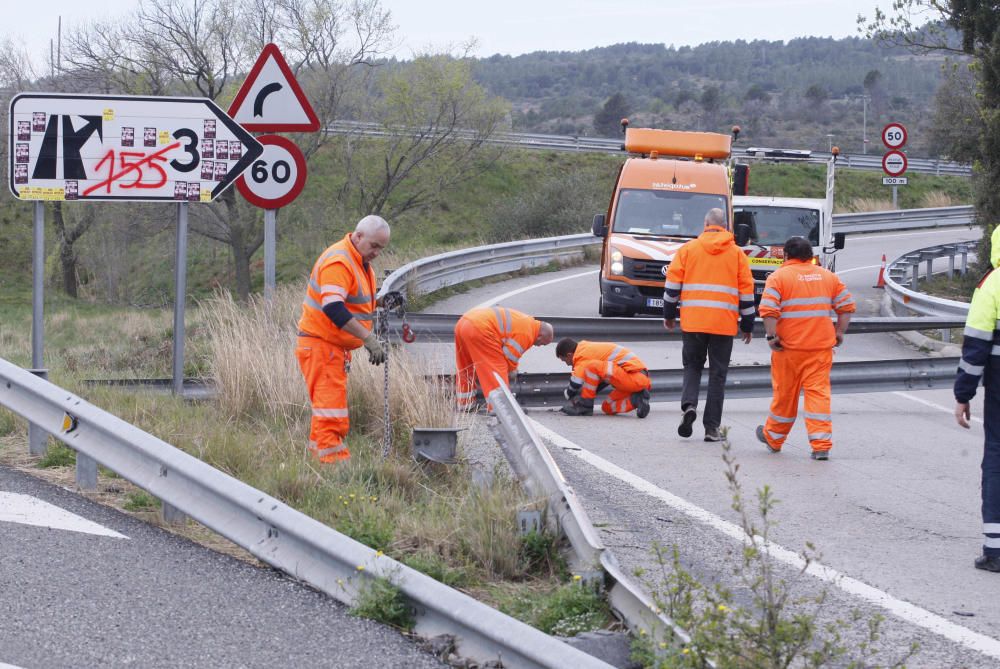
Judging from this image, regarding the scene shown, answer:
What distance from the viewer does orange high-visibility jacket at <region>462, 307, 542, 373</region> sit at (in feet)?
34.9

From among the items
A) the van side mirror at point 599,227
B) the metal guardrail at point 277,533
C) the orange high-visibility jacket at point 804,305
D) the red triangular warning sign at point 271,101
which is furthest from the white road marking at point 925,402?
the metal guardrail at point 277,533

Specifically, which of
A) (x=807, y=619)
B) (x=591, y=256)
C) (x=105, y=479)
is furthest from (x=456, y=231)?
Result: (x=807, y=619)

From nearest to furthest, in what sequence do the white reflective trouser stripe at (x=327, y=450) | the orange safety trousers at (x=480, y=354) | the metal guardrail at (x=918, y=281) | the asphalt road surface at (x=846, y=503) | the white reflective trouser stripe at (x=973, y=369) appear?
the asphalt road surface at (x=846, y=503), the white reflective trouser stripe at (x=973, y=369), the white reflective trouser stripe at (x=327, y=450), the orange safety trousers at (x=480, y=354), the metal guardrail at (x=918, y=281)

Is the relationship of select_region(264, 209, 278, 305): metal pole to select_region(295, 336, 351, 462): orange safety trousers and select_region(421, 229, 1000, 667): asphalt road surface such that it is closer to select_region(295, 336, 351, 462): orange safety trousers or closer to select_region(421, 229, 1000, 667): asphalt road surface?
select_region(295, 336, 351, 462): orange safety trousers

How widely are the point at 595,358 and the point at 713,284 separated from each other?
4.88 feet

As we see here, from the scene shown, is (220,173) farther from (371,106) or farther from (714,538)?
(371,106)

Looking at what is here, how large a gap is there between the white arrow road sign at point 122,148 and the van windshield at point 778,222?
1236 cm

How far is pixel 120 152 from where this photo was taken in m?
8.44

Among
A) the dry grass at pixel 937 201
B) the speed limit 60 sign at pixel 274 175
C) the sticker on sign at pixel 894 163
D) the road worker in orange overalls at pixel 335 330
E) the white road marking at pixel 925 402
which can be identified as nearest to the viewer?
the road worker in orange overalls at pixel 335 330

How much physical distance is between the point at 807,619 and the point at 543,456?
2199 mm

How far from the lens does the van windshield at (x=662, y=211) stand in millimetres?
18344

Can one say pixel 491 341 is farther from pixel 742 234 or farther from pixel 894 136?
pixel 894 136

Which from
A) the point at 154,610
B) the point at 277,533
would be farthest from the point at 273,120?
the point at 154,610

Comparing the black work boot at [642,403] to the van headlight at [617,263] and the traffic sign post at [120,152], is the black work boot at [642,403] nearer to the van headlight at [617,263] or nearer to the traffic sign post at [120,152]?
the traffic sign post at [120,152]
